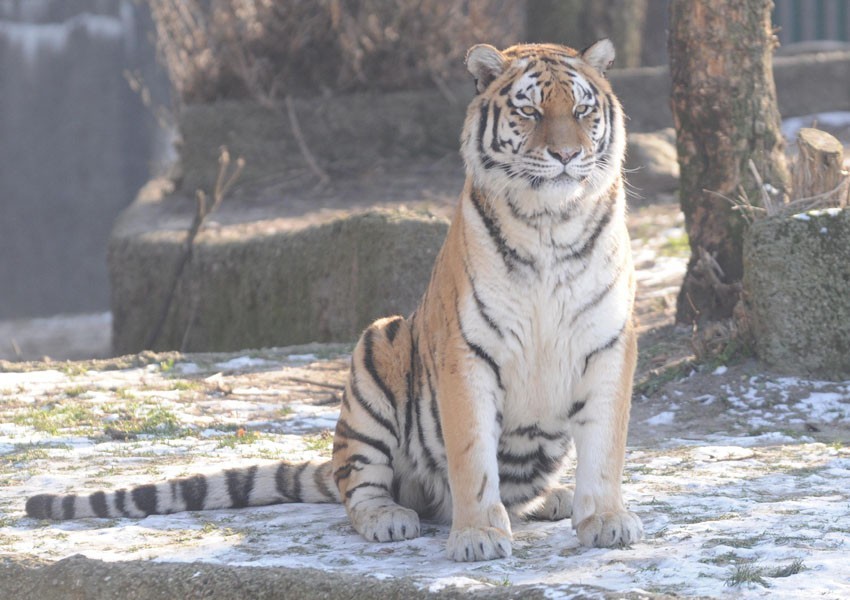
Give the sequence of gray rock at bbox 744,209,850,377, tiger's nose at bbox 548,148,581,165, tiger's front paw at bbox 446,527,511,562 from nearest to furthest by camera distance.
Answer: tiger's front paw at bbox 446,527,511,562 → tiger's nose at bbox 548,148,581,165 → gray rock at bbox 744,209,850,377

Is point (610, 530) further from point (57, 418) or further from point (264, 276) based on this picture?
point (264, 276)

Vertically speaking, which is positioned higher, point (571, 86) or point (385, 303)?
point (571, 86)

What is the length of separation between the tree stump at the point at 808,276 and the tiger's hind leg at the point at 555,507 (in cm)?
238

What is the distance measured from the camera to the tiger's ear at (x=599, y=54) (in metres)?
4.02

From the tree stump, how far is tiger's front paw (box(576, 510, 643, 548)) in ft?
8.99

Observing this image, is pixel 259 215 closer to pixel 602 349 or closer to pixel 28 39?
pixel 28 39

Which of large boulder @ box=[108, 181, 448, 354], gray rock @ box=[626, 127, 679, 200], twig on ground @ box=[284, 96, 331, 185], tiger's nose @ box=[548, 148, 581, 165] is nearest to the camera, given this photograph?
tiger's nose @ box=[548, 148, 581, 165]

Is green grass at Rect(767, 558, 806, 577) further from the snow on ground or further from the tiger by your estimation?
the tiger

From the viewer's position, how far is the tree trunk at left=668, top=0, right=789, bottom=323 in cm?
689

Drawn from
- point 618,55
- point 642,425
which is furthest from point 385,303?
point 618,55

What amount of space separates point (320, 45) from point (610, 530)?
9.80 m

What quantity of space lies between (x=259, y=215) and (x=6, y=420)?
588 cm

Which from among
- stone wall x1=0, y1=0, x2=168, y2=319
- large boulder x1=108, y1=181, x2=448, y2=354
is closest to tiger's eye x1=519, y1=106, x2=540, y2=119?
large boulder x1=108, y1=181, x2=448, y2=354

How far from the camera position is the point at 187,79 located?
12844 millimetres
